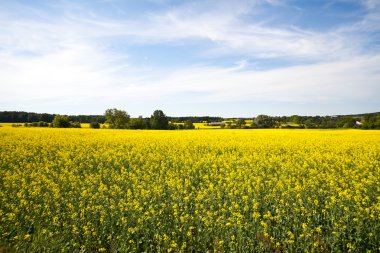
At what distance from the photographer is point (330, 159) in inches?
575

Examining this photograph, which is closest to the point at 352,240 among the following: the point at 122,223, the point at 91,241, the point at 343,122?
the point at 122,223

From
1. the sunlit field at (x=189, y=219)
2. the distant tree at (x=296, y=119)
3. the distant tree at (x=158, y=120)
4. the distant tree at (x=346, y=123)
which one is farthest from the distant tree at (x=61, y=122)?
the distant tree at (x=346, y=123)

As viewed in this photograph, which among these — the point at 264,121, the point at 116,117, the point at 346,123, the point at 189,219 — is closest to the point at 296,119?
the point at 264,121

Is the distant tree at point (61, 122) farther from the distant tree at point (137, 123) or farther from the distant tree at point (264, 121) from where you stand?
the distant tree at point (264, 121)

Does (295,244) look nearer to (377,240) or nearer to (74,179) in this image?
(377,240)

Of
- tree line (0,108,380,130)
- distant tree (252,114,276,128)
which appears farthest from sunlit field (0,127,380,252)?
distant tree (252,114,276,128)

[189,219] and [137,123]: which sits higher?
[137,123]

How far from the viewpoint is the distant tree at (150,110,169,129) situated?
64.3 meters

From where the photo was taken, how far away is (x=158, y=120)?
6488 cm

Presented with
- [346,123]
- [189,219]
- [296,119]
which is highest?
[296,119]

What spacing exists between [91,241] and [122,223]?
82 centimetres

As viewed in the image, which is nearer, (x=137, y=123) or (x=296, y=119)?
(x=137, y=123)

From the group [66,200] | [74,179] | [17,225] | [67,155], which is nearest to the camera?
[17,225]

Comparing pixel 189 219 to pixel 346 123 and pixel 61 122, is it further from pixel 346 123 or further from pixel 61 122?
pixel 346 123
